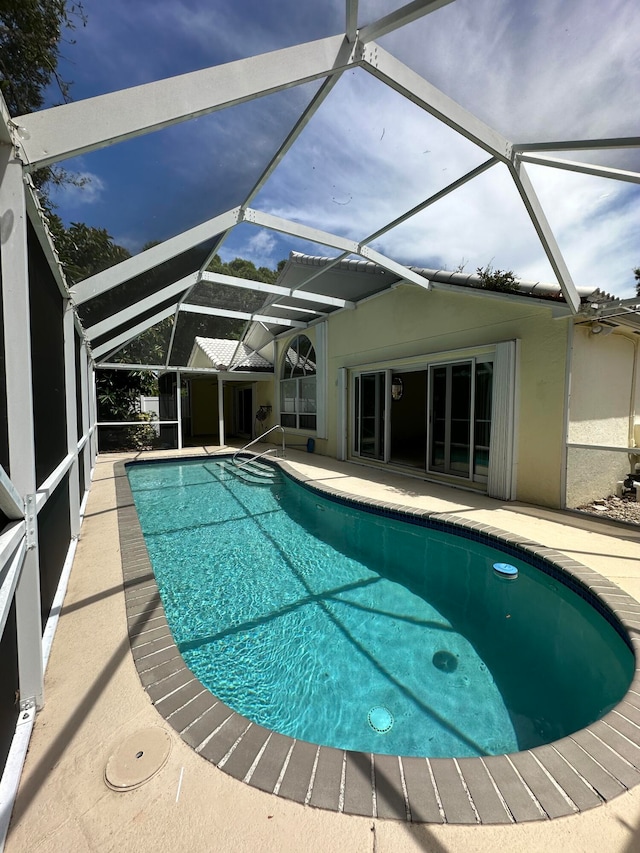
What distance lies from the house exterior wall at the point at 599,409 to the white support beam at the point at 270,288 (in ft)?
19.3

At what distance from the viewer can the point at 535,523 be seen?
17.8ft

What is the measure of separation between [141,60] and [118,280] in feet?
10.0

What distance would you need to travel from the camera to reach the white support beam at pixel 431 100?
3.29 metres

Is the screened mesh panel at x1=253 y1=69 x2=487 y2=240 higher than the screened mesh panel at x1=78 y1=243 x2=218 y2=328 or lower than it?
higher

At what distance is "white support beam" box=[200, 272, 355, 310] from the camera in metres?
7.92

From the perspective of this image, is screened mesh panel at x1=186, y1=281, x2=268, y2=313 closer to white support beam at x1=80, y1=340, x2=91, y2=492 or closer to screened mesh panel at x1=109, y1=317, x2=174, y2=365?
screened mesh panel at x1=109, y1=317, x2=174, y2=365

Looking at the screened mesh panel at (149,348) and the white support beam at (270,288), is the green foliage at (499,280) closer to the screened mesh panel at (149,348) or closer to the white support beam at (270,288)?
the white support beam at (270,288)

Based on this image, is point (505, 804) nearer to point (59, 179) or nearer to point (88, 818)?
point (88, 818)

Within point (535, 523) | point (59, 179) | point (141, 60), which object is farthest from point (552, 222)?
point (59, 179)

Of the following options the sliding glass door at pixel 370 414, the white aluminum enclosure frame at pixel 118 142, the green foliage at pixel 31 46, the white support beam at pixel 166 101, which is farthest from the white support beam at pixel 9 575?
the sliding glass door at pixel 370 414

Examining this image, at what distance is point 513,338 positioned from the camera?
659cm

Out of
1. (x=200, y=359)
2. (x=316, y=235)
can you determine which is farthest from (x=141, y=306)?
(x=200, y=359)

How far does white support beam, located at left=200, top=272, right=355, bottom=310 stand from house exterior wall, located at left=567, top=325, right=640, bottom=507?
5869 mm

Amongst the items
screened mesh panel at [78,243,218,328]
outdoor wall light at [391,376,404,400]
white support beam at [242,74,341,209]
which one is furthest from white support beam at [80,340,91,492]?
outdoor wall light at [391,376,404,400]
